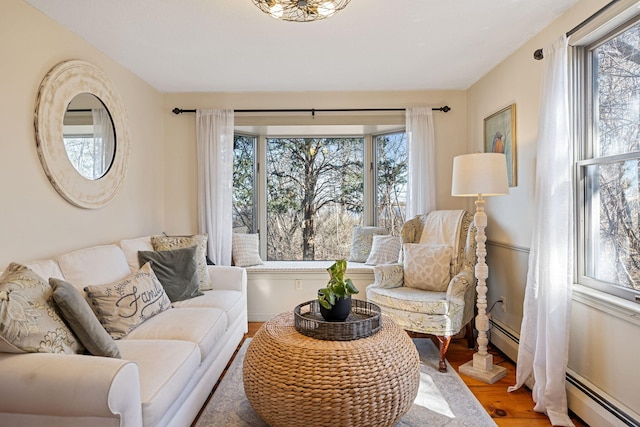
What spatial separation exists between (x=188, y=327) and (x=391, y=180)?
2714mm

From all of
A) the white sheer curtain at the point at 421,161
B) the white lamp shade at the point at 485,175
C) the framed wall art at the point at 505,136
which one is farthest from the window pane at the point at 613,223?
the white sheer curtain at the point at 421,161

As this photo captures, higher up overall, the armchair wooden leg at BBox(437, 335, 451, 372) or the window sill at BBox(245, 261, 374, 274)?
the window sill at BBox(245, 261, 374, 274)

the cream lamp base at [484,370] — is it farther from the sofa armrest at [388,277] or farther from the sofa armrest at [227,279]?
the sofa armrest at [227,279]

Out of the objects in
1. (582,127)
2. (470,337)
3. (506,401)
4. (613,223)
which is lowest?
(506,401)

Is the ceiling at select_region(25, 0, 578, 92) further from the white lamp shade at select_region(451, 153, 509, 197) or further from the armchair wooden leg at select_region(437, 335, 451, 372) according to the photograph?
the armchair wooden leg at select_region(437, 335, 451, 372)

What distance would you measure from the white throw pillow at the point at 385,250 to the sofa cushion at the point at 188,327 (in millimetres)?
1811

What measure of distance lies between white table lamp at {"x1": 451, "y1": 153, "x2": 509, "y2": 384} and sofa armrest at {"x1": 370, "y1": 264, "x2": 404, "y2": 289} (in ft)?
2.29

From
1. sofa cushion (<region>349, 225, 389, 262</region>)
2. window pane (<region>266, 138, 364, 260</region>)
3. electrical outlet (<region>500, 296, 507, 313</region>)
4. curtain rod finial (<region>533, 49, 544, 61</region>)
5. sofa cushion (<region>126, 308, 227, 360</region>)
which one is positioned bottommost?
electrical outlet (<region>500, 296, 507, 313</region>)

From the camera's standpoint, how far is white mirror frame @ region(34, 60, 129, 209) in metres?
2.18

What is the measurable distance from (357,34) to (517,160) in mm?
1548

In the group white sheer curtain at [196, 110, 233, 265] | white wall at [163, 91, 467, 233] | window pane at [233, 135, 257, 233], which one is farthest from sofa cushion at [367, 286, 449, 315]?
window pane at [233, 135, 257, 233]

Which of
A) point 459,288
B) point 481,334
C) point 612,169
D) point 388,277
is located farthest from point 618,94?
point 388,277

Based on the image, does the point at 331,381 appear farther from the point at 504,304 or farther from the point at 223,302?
the point at 504,304

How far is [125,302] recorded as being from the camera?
212cm
